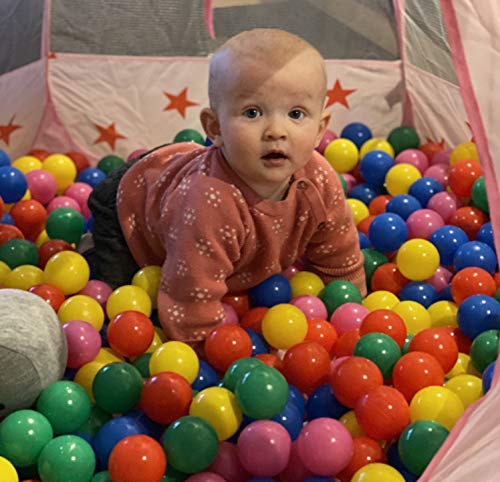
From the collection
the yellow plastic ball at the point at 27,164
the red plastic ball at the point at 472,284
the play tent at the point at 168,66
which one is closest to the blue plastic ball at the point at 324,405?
the red plastic ball at the point at 472,284

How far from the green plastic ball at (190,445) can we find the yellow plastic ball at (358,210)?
0.78 metres

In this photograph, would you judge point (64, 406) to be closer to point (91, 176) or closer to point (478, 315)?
point (478, 315)

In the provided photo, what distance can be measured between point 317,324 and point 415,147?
2.56ft

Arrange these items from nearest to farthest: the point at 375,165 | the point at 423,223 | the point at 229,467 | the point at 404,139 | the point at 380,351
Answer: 1. the point at 229,467
2. the point at 380,351
3. the point at 423,223
4. the point at 375,165
5. the point at 404,139

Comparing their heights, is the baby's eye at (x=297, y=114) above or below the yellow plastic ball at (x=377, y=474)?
above

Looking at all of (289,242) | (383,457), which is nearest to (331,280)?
(289,242)

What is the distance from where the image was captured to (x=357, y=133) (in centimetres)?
217

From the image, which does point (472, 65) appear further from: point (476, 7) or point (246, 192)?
point (246, 192)

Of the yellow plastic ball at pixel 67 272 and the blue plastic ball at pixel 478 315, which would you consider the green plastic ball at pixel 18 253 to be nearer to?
the yellow plastic ball at pixel 67 272

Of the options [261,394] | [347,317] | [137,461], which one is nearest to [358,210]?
[347,317]

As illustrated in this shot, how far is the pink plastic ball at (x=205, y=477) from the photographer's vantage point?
1.21 meters

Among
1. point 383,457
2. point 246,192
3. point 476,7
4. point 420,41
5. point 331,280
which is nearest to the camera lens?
point 476,7

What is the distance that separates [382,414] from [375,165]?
870 mm

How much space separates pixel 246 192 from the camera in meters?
1.49
